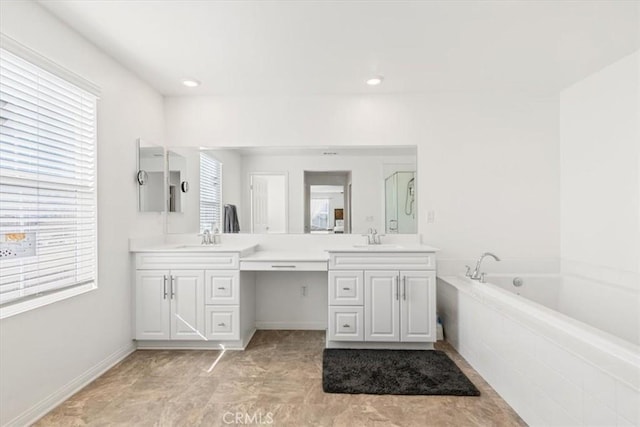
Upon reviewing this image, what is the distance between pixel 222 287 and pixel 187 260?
387mm

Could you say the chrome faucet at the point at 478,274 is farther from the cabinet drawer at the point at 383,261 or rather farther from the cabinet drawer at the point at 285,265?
the cabinet drawer at the point at 285,265

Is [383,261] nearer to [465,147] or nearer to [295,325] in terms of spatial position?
[295,325]

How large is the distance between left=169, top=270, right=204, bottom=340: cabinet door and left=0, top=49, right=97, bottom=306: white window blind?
0.66m

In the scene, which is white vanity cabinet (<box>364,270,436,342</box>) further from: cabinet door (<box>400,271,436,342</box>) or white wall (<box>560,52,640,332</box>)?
white wall (<box>560,52,640,332</box>)

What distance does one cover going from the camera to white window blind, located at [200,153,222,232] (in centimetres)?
331

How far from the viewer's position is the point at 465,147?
3176mm

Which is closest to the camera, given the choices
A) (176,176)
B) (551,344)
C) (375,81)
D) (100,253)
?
(551,344)

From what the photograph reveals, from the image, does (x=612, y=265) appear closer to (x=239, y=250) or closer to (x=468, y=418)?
(x=468, y=418)

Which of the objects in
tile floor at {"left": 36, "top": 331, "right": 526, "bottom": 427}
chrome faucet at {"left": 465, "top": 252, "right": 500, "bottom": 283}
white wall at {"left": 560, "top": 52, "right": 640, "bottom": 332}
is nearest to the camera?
tile floor at {"left": 36, "top": 331, "right": 526, "bottom": 427}

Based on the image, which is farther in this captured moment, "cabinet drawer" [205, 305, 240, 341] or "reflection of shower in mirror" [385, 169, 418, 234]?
"reflection of shower in mirror" [385, 169, 418, 234]

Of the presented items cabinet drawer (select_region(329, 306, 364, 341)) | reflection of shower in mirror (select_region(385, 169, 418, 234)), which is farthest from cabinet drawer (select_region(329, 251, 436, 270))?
reflection of shower in mirror (select_region(385, 169, 418, 234))

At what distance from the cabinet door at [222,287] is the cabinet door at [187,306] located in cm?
6

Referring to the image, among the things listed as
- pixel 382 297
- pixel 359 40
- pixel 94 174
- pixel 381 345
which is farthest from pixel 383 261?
pixel 94 174

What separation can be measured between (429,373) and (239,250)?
5.83 feet
